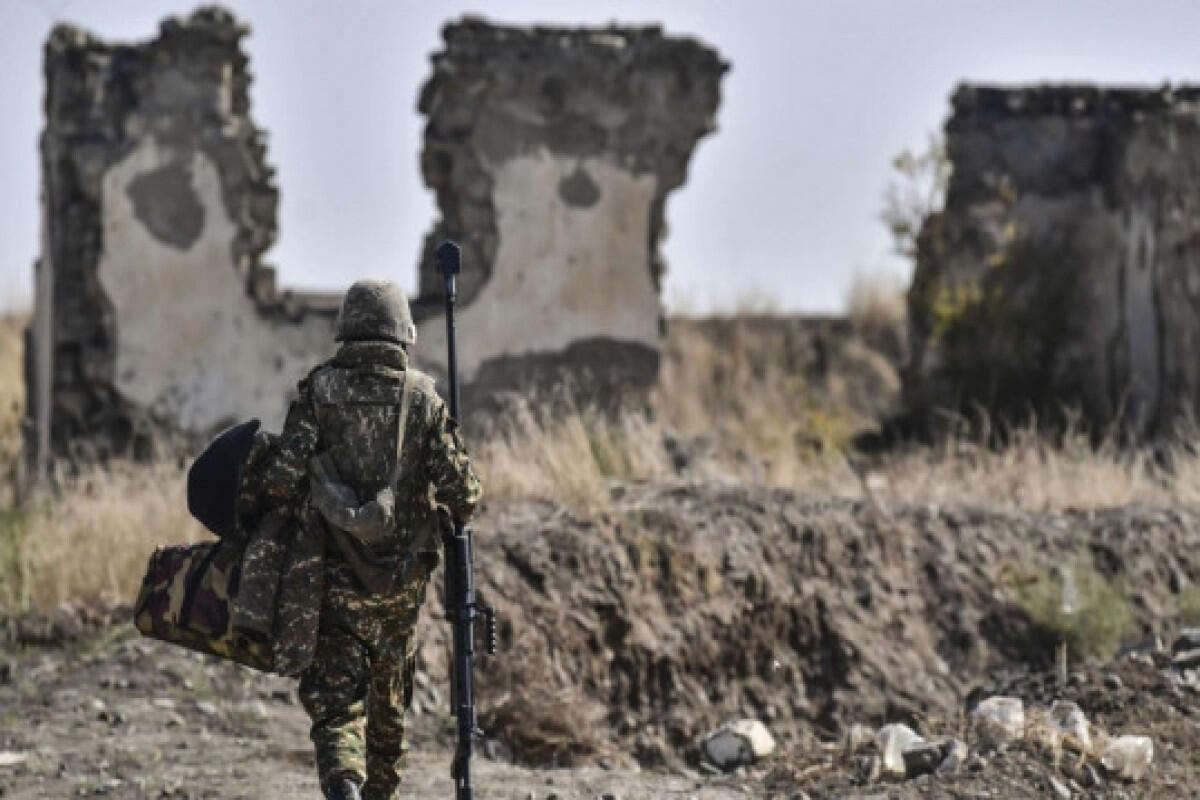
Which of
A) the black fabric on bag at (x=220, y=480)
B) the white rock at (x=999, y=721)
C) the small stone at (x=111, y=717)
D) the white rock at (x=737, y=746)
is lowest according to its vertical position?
the white rock at (x=737, y=746)

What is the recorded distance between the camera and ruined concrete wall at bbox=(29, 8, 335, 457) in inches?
637

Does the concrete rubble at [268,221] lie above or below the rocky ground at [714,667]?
above

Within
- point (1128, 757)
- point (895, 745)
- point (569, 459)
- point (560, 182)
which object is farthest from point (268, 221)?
point (1128, 757)

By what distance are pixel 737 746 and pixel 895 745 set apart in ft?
4.23

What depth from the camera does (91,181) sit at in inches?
638

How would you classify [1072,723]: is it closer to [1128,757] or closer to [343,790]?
[1128,757]

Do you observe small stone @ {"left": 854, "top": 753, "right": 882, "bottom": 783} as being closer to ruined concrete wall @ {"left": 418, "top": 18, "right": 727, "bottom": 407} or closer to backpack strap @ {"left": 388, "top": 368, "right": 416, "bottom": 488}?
backpack strap @ {"left": 388, "top": 368, "right": 416, "bottom": 488}

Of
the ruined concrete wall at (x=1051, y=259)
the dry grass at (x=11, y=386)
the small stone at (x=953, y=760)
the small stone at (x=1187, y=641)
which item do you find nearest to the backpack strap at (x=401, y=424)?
the small stone at (x=953, y=760)

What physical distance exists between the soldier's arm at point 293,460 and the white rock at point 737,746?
3417mm

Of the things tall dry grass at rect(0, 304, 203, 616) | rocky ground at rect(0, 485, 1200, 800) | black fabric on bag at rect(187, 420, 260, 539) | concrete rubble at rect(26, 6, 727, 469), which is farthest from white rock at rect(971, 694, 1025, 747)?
concrete rubble at rect(26, 6, 727, 469)

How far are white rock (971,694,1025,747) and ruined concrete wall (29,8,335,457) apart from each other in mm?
7745

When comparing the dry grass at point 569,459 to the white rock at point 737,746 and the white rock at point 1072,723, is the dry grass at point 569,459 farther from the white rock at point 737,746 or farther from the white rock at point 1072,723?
the white rock at point 1072,723

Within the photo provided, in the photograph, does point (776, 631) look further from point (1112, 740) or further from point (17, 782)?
point (17, 782)

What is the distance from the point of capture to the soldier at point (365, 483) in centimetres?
732
